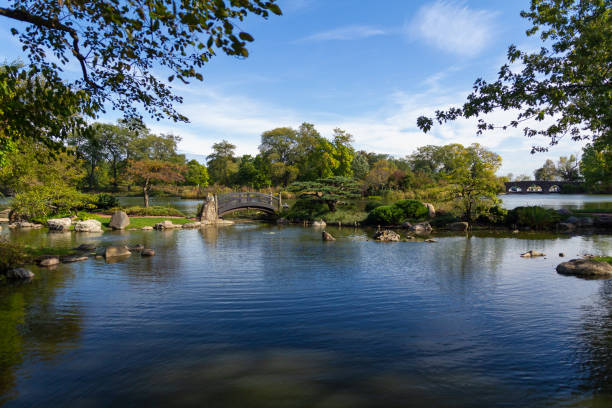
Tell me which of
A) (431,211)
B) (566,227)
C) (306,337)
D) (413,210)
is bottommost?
(306,337)

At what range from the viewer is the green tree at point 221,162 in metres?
68.8

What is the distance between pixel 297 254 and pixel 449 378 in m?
9.64

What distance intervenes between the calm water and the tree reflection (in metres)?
0.03

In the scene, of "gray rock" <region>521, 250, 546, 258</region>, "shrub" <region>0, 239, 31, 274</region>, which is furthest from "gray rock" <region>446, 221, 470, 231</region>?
"shrub" <region>0, 239, 31, 274</region>

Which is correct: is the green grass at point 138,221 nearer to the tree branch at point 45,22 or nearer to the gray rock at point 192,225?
the gray rock at point 192,225

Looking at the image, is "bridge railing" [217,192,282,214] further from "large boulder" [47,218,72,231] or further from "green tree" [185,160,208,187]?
"green tree" [185,160,208,187]

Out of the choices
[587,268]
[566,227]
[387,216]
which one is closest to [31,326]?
[587,268]

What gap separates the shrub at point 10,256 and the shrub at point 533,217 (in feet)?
81.1

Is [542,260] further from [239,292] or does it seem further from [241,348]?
[241,348]

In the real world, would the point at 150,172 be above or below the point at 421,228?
above

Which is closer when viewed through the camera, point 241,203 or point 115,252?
point 115,252

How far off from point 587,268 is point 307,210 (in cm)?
2001

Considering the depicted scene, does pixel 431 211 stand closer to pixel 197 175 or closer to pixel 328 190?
pixel 328 190

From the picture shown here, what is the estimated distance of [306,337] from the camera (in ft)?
18.9
